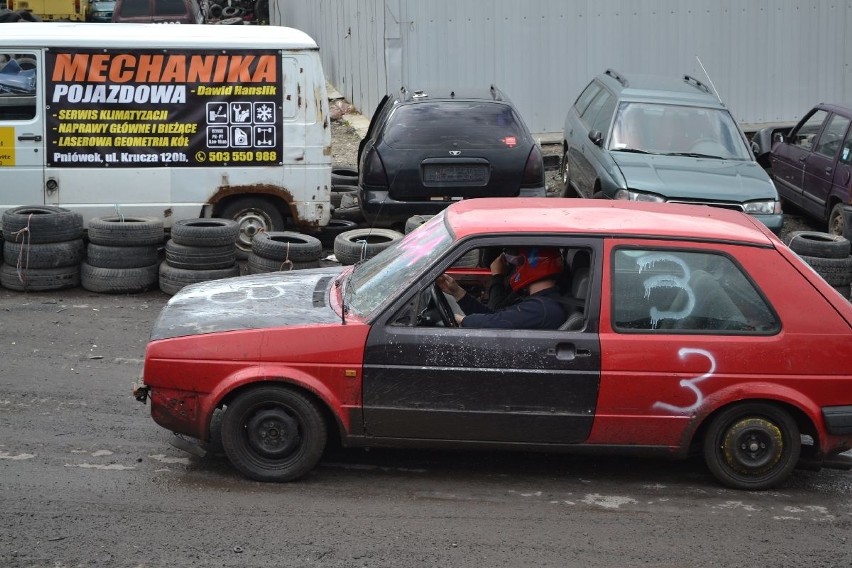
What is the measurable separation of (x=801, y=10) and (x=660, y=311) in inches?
548

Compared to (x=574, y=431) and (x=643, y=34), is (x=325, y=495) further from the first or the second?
(x=643, y=34)

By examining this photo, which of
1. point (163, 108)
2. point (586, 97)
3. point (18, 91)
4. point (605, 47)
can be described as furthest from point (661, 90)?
point (18, 91)

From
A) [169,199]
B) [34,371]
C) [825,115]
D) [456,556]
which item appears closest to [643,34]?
[825,115]

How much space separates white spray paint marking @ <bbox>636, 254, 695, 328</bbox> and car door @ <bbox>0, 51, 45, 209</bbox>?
6330mm

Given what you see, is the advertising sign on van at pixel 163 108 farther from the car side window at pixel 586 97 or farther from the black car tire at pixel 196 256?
the car side window at pixel 586 97

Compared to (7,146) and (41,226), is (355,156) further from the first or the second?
(41,226)

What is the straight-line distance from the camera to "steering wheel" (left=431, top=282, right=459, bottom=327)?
591 centimetres

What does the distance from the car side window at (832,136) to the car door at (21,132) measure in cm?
845

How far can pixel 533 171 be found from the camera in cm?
1087

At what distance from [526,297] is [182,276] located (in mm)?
4267

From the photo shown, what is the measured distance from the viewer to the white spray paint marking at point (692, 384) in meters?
5.66

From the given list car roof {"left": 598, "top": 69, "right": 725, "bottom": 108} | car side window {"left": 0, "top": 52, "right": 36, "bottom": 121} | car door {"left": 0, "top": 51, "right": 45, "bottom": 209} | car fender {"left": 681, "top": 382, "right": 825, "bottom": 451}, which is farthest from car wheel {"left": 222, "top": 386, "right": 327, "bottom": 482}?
car roof {"left": 598, "top": 69, "right": 725, "bottom": 108}

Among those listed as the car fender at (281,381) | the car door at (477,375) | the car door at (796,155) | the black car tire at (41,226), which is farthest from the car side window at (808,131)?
the car fender at (281,381)

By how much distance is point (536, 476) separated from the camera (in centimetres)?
606
